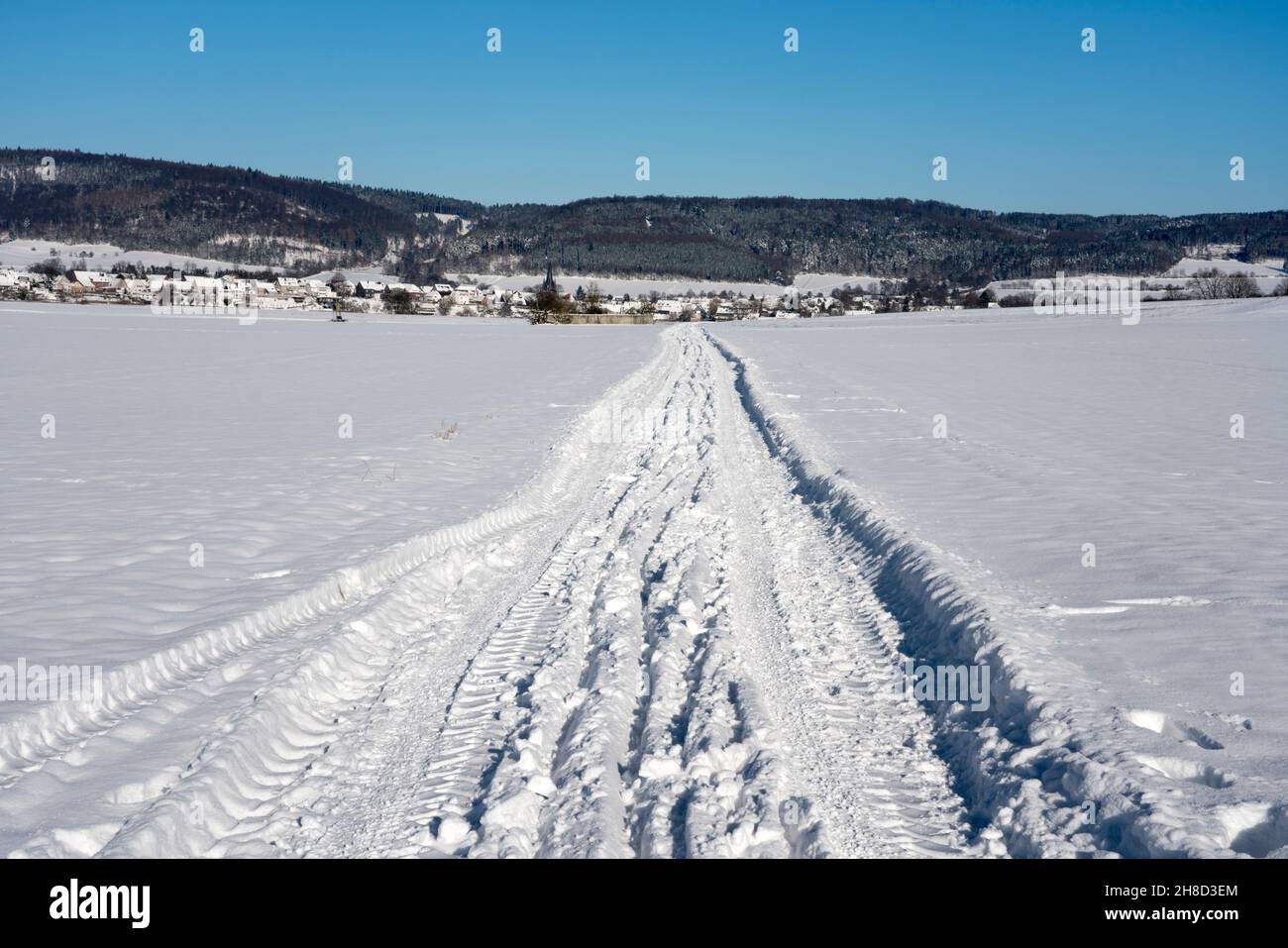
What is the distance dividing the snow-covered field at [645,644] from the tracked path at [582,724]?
0.08 feet

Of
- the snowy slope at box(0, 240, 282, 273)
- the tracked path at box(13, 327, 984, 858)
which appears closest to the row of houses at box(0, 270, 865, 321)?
the snowy slope at box(0, 240, 282, 273)

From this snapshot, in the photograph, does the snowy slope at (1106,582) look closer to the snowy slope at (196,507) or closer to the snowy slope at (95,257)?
the snowy slope at (196,507)

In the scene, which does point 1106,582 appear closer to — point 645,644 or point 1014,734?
point 1014,734

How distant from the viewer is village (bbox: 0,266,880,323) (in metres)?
101

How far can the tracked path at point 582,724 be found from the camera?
3.43m

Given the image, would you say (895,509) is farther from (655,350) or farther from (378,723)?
(655,350)

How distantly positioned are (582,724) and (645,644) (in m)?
1.16

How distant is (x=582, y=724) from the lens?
4281mm

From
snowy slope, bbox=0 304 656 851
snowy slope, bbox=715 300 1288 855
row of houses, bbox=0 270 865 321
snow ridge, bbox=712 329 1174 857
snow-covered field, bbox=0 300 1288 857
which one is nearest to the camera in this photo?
snow ridge, bbox=712 329 1174 857

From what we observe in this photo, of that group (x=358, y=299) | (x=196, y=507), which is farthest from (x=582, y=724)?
(x=358, y=299)

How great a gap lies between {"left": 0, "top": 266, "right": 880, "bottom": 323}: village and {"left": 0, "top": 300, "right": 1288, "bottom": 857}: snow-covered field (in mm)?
81616

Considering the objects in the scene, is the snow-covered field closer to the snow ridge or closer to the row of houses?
the snow ridge

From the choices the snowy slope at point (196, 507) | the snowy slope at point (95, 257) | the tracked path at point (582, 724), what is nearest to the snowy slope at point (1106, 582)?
the tracked path at point (582, 724)
